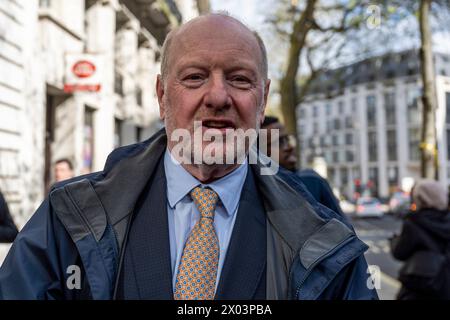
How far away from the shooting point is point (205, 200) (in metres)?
1.77

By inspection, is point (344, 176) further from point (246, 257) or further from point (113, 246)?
point (113, 246)

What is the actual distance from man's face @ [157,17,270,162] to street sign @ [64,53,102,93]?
7.83m

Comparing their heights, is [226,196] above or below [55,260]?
above

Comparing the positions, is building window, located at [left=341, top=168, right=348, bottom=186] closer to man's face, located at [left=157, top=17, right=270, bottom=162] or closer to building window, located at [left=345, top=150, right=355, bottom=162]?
building window, located at [left=345, top=150, right=355, bottom=162]

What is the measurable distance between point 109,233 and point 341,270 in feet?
2.13

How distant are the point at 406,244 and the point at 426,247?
0.63 ft

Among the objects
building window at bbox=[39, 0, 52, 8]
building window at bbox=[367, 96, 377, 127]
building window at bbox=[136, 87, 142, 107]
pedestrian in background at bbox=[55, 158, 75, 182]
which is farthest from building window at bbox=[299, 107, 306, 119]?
pedestrian in background at bbox=[55, 158, 75, 182]

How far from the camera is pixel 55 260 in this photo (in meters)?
1.51

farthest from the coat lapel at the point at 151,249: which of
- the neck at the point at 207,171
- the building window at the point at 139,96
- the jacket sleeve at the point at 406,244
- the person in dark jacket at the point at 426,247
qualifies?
the building window at the point at 139,96

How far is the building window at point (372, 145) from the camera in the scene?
6812cm

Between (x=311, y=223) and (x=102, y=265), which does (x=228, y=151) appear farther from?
(x=102, y=265)

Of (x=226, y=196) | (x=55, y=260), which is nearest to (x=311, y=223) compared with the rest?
(x=226, y=196)

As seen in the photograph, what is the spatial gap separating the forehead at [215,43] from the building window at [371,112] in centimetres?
6873

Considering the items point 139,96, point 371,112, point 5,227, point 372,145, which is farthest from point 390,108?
point 5,227
